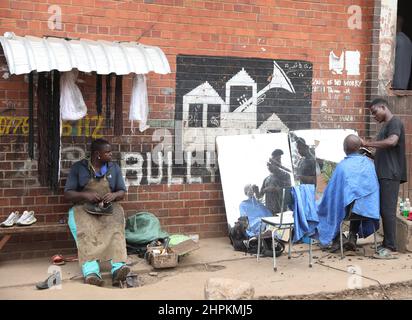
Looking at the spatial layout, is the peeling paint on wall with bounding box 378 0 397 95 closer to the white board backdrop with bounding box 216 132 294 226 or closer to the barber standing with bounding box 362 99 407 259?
Answer: the barber standing with bounding box 362 99 407 259

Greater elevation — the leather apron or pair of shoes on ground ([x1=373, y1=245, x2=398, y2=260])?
the leather apron

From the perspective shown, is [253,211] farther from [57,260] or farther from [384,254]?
[57,260]

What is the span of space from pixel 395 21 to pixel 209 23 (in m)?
2.95

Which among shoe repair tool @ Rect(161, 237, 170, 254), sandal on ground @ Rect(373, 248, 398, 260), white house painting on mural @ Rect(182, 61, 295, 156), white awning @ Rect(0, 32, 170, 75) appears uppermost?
white awning @ Rect(0, 32, 170, 75)

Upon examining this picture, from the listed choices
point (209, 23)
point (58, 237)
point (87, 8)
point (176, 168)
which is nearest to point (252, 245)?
point (176, 168)

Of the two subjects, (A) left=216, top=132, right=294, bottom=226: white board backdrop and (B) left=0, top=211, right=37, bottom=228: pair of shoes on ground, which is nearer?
(B) left=0, top=211, right=37, bottom=228: pair of shoes on ground

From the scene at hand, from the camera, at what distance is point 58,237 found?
21.5ft

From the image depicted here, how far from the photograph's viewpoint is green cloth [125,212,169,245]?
6461 millimetres

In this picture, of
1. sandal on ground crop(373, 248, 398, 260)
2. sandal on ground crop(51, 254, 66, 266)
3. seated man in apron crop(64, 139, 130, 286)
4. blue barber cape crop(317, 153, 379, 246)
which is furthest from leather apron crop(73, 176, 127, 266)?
sandal on ground crop(373, 248, 398, 260)

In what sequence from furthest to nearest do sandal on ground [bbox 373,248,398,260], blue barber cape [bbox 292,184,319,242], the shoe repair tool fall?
sandal on ground [bbox 373,248,398,260] → the shoe repair tool → blue barber cape [bbox 292,184,319,242]

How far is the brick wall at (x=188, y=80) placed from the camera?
6285 millimetres

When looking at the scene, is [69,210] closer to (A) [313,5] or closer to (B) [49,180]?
(B) [49,180]

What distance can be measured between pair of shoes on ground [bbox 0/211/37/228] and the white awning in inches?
65.6

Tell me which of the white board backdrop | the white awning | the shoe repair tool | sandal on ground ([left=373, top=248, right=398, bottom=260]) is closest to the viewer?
the white awning
